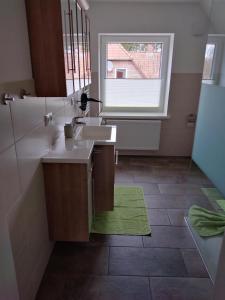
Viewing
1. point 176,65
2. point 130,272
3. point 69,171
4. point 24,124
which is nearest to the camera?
point 24,124

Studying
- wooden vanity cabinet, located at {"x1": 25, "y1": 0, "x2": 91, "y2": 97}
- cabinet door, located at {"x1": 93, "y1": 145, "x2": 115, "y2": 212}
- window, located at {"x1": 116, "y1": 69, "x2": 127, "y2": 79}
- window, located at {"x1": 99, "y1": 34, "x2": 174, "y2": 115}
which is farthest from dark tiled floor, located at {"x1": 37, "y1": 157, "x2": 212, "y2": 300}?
window, located at {"x1": 116, "y1": 69, "x2": 127, "y2": 79}

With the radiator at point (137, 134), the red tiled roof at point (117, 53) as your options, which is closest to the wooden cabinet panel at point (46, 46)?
the radiator at point (137, 134)

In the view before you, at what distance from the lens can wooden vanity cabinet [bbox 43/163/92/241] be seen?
1601 millimetres

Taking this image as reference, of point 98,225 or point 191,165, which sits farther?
point 191,165

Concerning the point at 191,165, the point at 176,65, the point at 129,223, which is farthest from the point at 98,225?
the point at 176,65

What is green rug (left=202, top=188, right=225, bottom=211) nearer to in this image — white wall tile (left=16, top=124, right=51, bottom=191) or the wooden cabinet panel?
white wall tile (left=16, top=124, right=51, bottom=191)

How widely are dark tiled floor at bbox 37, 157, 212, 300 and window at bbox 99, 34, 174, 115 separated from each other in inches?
74.7

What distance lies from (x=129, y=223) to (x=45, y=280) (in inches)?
36.1

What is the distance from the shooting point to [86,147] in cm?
179

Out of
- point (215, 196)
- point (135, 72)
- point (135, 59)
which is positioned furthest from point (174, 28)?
point (215, 196)

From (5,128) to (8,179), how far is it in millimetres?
245

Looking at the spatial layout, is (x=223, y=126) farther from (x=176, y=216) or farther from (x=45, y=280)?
(x=45, y=280)

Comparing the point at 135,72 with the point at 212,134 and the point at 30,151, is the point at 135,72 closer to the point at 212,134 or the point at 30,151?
the point at 212,134

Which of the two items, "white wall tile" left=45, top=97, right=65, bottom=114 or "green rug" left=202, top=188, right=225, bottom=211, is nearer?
"white wall tile" left=45, top=97, right=65, bottom=114
